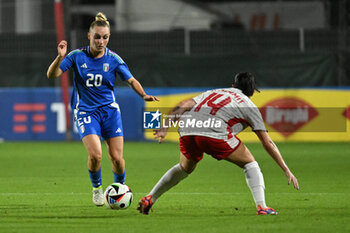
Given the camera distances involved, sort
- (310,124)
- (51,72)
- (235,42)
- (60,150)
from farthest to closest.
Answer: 1. (235,42)
2. (310,124)
3. (60,150)
4. (51,72)

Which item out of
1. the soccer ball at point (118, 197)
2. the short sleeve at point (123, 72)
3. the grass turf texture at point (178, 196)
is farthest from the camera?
the short sleeve at point (123, 72)

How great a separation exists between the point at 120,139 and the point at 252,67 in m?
12.5

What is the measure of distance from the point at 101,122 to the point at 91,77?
0.52 meters

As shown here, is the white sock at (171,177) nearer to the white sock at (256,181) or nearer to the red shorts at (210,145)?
the red shorts at (210,145)

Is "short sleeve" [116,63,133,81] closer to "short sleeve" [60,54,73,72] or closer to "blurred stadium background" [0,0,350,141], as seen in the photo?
"short sleeve" [60,54,73,72]

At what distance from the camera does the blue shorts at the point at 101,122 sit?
859 centimetres

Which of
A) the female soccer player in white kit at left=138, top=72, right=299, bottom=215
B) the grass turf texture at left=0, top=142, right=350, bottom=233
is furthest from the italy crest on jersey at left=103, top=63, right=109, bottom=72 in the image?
the grass turf texture at left=0, top=142, right=350, bottom=233

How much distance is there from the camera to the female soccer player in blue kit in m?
8.54

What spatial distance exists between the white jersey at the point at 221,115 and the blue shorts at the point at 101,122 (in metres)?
1.15

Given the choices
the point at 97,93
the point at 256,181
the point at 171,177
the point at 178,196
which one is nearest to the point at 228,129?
the point at 256,181

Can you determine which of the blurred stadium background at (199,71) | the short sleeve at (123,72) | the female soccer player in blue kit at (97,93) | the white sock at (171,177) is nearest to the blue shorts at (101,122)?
the female soccer player in blue kit at (97,93)

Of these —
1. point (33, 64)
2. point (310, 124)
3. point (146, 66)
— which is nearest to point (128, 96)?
point (146, 66)

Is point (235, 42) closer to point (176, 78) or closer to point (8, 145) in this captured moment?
point (176, 78)

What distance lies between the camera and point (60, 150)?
18.5 meters
